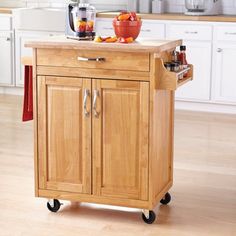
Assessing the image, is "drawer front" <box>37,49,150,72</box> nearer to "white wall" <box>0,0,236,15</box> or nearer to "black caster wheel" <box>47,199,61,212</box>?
"black caster wheel" <box>47,199,61,212</box>

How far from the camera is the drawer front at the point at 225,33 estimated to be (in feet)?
20.3

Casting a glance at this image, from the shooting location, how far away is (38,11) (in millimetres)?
6797

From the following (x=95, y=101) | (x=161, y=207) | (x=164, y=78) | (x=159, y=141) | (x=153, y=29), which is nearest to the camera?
(x=164, y=78)

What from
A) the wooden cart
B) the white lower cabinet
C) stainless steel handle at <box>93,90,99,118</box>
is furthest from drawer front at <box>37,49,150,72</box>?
the white lower cabinet

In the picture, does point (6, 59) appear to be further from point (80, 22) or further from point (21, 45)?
point (80, 22)

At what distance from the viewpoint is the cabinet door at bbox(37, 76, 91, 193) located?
11.9 ft

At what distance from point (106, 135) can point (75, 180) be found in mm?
315

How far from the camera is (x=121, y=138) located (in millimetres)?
3580

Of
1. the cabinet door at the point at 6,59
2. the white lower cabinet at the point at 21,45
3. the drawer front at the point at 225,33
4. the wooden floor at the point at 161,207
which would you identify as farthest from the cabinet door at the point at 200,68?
the cabinet door at the point at 6,59

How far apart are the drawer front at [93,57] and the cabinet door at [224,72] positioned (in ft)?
9.60

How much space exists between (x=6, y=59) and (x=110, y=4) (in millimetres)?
1233

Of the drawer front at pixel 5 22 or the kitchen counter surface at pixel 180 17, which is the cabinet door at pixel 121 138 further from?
the drawer front at pixel 5 22

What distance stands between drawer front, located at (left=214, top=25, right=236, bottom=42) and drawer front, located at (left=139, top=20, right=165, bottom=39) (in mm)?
510

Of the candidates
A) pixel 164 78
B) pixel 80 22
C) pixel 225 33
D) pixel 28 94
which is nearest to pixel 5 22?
pixel 225 33
